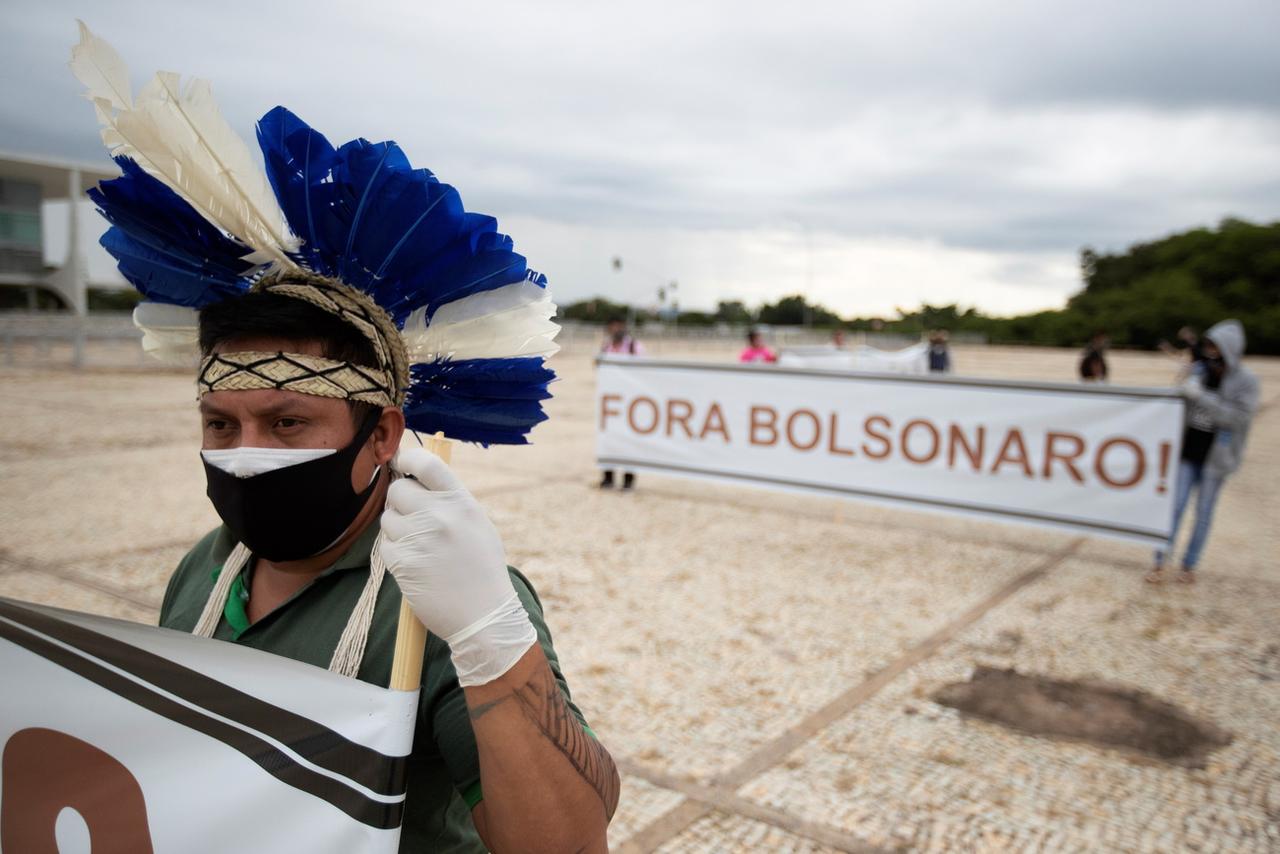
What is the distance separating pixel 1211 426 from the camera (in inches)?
235

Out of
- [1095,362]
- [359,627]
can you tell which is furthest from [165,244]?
[1095,362]

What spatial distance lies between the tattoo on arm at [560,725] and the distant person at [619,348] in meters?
7.70

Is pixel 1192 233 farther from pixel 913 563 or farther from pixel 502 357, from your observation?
pixel 502 357

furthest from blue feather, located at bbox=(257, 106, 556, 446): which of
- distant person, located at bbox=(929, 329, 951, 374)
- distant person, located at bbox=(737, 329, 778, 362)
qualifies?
distant person, located at bbox=(929, 329, 951, 374)

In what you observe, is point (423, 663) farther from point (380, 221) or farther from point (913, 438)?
point (913, 438)

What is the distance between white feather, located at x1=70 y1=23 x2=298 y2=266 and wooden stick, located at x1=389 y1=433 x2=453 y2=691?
0.69m

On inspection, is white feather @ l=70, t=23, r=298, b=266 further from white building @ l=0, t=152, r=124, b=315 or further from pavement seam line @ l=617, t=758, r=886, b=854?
white building @ l=0, t=152, r=124, b=315

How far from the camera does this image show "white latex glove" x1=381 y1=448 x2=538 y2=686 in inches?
43.8

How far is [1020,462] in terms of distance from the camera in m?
6.74

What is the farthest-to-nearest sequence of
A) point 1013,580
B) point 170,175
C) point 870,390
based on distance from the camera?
point 870,390 → point 1013,580 → point 170,175

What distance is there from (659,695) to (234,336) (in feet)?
10.1

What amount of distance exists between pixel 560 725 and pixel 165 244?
3.61ft

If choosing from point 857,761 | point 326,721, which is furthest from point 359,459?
point 857,761

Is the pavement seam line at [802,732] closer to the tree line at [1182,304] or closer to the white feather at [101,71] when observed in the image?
the white feather at [101,71]
